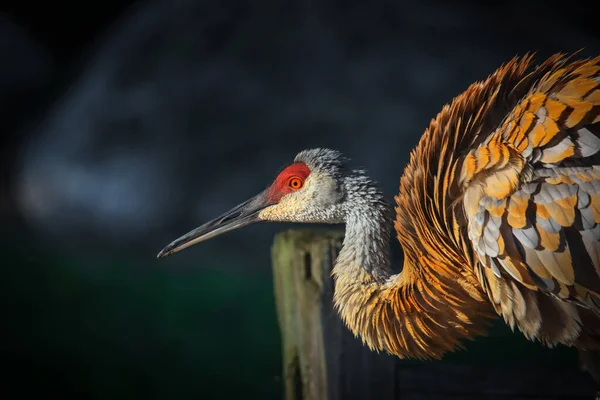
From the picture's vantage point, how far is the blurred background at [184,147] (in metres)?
2.57

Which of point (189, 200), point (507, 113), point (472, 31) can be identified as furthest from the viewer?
point (189, 200)

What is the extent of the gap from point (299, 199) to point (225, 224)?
20cm

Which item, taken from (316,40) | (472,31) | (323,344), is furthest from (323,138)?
(323,344)

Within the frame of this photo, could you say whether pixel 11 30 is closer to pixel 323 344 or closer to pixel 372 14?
pixel 372 14

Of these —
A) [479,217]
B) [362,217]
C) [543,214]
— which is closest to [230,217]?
[362,217]

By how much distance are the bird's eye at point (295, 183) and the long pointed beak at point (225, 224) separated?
73mm

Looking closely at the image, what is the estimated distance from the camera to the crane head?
142cm

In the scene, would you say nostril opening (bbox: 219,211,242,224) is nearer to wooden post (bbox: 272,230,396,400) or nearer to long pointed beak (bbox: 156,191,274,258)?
long pointed beak (bbox: 156,191,274,258)

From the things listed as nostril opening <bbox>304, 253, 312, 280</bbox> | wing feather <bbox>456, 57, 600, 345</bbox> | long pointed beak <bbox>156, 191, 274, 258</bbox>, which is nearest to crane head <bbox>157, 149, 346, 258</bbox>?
long pointed beak <bbox>156, 191, 274, 258</bbox>

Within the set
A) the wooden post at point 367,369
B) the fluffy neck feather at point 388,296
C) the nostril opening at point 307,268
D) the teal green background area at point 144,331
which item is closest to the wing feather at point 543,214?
the fluffy neck feather at point 388,296

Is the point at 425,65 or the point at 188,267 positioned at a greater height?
the point at 425,65

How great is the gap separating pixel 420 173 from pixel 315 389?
0.58 metres

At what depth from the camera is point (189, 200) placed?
2.98m

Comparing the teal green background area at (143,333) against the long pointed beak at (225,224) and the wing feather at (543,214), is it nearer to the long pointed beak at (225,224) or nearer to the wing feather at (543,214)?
the long pointed beak at (225,224)
